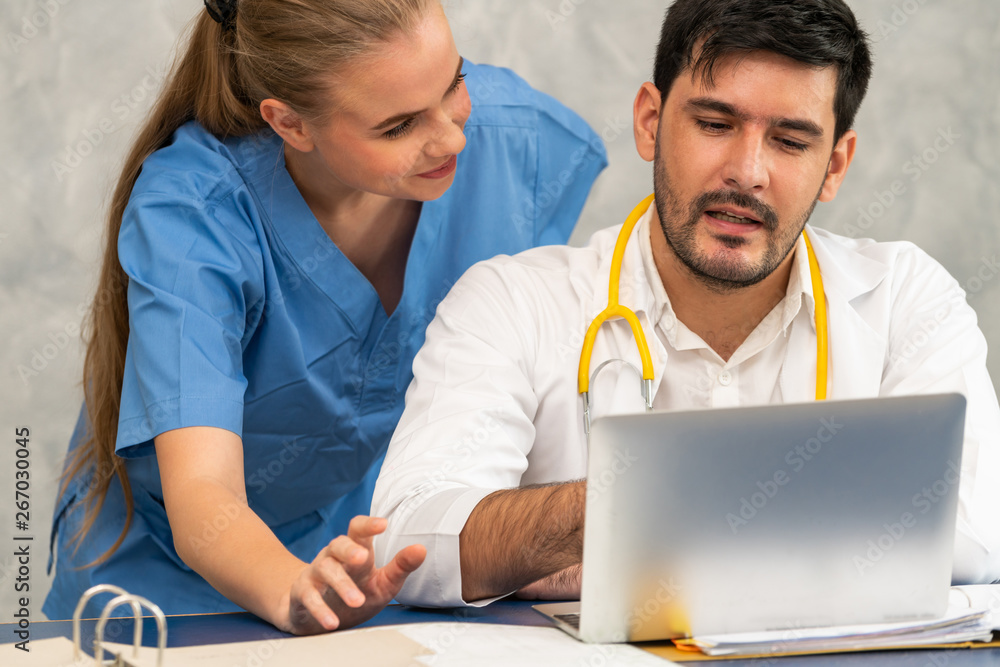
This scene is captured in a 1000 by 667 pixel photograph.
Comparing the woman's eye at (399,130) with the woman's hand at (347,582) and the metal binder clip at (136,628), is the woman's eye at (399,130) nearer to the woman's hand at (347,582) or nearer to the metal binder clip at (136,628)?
the woman's hand at (347,582)

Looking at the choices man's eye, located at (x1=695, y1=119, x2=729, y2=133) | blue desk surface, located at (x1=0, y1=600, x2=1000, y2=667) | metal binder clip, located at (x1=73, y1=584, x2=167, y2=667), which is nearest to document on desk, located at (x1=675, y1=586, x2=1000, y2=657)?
blue desk surface, located at (x1=0, y1=600, x2=1000, y2=667)

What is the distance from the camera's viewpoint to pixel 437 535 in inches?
41.1

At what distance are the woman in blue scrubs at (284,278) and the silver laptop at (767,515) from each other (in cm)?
20

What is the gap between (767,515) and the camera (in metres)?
0.78

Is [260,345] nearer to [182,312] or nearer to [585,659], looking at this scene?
[182,312]

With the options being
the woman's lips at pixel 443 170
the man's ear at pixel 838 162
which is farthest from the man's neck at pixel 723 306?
the woman's lips at pixel 443 170

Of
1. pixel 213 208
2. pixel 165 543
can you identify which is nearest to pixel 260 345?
pixel 213 208

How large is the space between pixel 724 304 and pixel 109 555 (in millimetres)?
974

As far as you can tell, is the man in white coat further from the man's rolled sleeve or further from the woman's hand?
the woman's hand

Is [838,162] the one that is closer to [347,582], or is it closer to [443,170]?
[443,170]

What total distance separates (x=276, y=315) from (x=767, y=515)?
782mm

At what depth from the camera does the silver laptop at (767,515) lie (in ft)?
2.45

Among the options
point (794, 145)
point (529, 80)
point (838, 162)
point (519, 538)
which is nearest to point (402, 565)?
point (519, 538)

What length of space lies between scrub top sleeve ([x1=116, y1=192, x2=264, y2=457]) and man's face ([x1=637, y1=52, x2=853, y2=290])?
584mm
